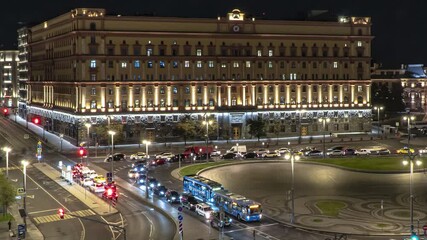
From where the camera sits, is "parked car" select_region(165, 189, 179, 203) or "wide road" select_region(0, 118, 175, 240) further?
"parked car" select_region(165, 189, 179, 203)

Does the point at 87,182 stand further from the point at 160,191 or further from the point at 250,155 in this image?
the point at 250,155

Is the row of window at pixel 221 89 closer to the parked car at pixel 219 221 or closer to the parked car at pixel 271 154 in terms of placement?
the parked car at pixel 271 154

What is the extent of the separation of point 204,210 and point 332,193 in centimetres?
1869

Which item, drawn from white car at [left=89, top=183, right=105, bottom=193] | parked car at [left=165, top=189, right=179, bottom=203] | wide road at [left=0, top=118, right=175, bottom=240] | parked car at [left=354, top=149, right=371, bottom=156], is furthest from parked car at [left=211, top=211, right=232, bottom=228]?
parked car at [left=354, top=149, right=371, bottom=156]

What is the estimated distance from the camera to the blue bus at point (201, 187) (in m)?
64.9

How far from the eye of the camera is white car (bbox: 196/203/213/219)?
5978 cm

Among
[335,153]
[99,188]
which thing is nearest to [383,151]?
[335,153]

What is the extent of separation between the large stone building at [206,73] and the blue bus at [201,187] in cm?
5569

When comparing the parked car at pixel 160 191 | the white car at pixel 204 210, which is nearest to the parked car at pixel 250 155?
the parked car at pixel 160 191

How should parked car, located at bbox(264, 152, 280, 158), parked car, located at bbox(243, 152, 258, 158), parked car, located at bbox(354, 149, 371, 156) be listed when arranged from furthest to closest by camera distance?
1. parked car, located at bbox(354, 149, 371, 156)
2. parked car, located at bbox(264, 152, 280, 158)
3. parked car, located at bbox(243, 152, 258, 158)

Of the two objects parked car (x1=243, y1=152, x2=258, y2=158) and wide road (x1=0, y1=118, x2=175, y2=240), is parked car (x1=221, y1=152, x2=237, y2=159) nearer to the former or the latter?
parked car (x1=243, y1=152, x2=258, y2=158)

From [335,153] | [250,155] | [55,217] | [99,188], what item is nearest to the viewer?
[55,217]

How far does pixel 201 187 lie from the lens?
219 feet

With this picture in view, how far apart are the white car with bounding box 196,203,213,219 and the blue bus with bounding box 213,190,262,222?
1413 mm
